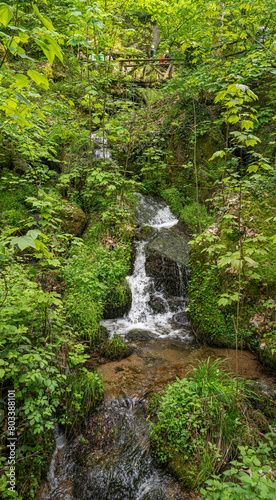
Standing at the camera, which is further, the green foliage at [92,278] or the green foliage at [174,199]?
the green foliage at [174,199]

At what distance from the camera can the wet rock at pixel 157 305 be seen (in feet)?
20.8

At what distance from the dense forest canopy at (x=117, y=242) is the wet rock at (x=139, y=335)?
0.58 metres

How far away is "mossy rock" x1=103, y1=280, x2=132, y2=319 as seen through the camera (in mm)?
5832

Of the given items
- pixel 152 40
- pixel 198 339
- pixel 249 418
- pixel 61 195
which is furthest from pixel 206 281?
pixel 152 40

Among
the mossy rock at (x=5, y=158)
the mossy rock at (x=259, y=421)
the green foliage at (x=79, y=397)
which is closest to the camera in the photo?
the mossy rock at (x=259, y=421)

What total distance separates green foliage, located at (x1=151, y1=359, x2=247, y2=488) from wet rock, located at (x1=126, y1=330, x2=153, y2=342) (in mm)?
2354

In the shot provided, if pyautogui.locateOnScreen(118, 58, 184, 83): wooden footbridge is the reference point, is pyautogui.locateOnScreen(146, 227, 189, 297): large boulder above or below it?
below

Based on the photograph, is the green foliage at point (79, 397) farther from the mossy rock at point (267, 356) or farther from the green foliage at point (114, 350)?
the mossy rock at point (267, 356)

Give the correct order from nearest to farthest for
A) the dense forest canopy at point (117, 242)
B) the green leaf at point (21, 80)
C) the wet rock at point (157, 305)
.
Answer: the green leaf at point (21, 80) < the dense forest canopy at point (117, 242) < the wet rock at point (157, 305)

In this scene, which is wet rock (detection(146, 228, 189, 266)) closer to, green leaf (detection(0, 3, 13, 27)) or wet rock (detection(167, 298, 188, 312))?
wet rock (detection(167, 298, 188, 312))

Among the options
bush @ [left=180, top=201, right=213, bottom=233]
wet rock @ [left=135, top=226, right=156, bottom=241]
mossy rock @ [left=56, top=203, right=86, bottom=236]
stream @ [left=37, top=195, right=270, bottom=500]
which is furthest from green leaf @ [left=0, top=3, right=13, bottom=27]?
bush @ [left=180, top=201, right=213, bottom=233]

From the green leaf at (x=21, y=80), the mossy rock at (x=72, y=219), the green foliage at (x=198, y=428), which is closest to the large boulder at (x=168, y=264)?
the mossy rock at (x=72, y=219)

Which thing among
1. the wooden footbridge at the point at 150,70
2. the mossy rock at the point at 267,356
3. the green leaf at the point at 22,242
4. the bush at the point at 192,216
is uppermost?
the wooden footbridge at the point at 150,70

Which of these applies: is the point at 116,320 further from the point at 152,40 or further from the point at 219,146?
the point at 152,40
